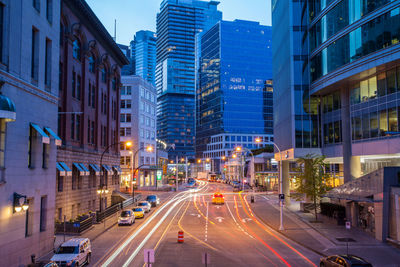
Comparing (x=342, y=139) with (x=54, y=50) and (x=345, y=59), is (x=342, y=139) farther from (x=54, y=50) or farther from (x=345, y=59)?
(x=54, y=50)

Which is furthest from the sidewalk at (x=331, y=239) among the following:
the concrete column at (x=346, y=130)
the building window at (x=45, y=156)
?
the building window at (x=45, y=156)

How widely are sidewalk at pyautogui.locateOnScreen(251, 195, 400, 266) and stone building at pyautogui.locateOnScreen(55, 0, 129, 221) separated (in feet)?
65.0

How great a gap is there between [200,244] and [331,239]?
10.6m

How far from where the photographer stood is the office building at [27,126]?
19.7 metres

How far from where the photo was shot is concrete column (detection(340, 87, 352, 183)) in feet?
144

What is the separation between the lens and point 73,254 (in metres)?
20.6

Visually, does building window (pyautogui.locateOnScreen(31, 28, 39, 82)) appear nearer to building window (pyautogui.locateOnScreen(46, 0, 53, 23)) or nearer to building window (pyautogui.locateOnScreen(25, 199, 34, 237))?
building window (pyautogui.locateOnScreen(46, 0, 53, 23))

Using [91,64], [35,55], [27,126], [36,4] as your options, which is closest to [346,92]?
[91,64]

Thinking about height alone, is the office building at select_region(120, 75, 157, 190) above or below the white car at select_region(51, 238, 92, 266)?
above

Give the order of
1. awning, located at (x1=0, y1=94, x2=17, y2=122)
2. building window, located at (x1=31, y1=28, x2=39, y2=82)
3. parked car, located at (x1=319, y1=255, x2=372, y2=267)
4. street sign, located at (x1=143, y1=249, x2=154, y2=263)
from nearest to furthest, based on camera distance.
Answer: street sign, located at (x1=143, y1=249, x2=154, y2=263)
parked car, located at (x1=319, y1=255, x2=372, y2=267)
awning, located at (x1=0, y1=94, x2=17, y2=122)
building window, located at (x1=31, y1=28, x2=39, y2=82)

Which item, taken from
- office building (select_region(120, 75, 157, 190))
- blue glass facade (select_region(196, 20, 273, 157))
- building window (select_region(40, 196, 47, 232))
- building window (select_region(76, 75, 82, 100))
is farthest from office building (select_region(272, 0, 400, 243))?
blue glass facade (select_region(196, 20, 273, 157))

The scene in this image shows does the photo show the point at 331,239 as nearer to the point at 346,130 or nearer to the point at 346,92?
the point at 346,130

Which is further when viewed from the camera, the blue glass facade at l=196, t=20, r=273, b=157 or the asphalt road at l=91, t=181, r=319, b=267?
the blue glass facade at l=196, t=20, r=273, b=157

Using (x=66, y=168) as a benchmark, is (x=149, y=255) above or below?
below
